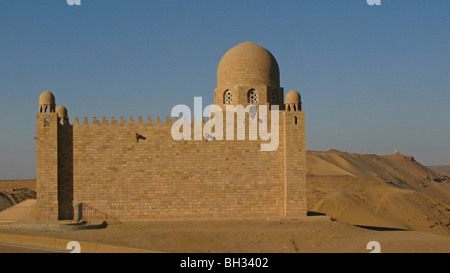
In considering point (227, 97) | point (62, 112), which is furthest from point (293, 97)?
point (62, 112)

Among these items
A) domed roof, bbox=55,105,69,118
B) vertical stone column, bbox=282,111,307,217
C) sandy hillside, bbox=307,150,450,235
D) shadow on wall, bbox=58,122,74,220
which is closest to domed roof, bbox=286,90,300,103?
vertical stone column, bbox=282,111,307,217

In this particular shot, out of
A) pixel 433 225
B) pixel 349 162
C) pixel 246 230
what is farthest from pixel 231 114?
pixel 349 162

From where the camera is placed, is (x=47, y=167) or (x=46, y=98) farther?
(x=46, y=98)

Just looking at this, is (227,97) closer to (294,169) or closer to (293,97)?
(293,97)

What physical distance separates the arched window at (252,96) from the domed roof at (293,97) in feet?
4.99

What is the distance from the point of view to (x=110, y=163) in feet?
68.4

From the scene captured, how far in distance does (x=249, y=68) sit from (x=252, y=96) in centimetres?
130

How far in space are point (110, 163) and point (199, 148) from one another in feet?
12.0

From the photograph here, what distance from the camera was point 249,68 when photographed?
76.5ft

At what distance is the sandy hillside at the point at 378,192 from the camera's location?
33469mm

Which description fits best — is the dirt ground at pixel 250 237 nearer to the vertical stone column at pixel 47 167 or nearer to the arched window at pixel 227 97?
the vertical stone column at pixel 47 167

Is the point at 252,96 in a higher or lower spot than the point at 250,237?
higher
